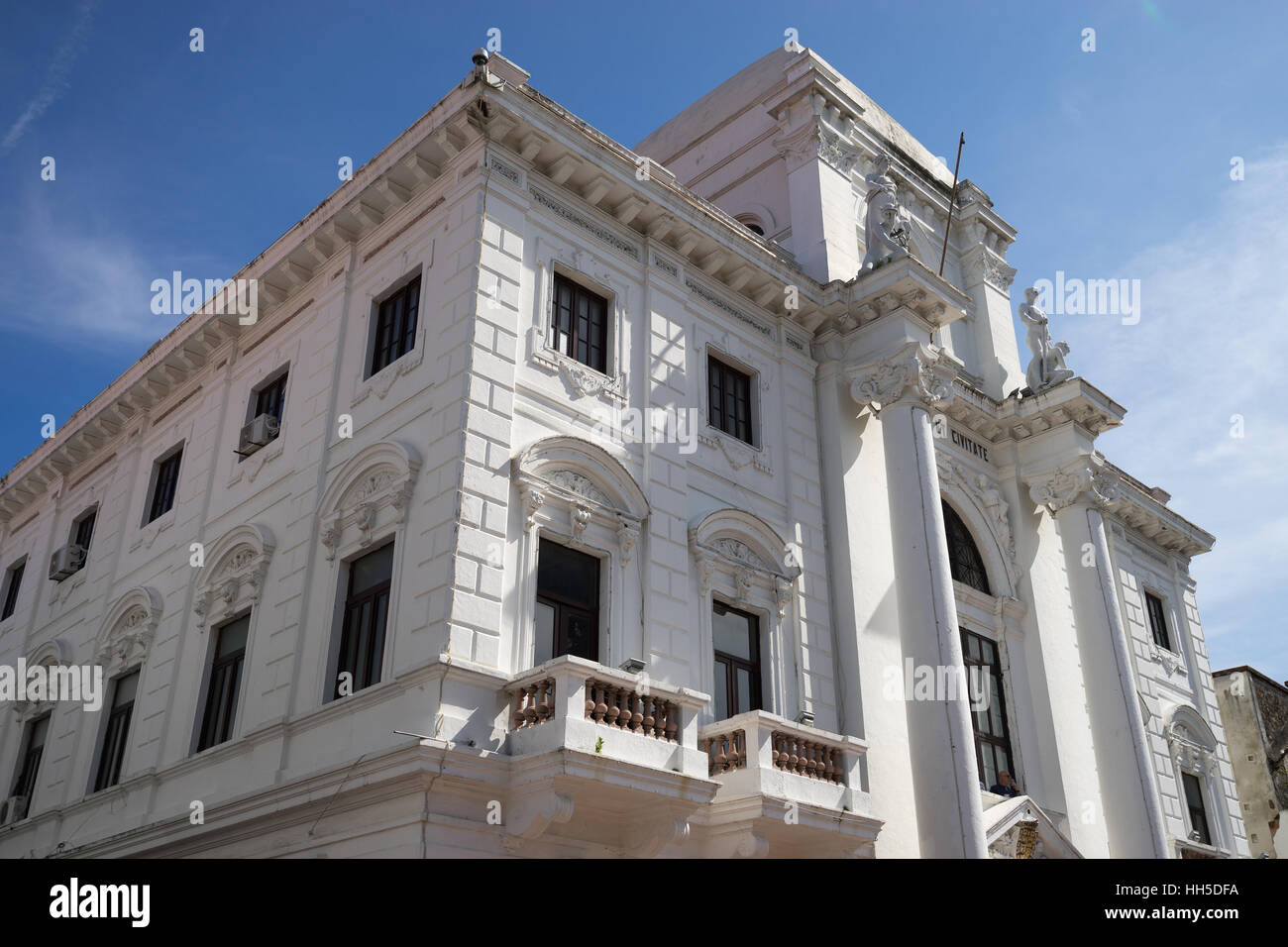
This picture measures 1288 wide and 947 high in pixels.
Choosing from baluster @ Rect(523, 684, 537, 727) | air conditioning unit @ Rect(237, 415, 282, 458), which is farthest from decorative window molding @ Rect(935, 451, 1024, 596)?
air conditioning unit @ Rect(237, 415, 282, 458)

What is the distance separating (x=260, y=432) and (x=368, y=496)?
3.72m

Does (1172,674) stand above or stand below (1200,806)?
above

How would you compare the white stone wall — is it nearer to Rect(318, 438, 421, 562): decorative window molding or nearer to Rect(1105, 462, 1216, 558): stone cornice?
Rect(1105, 462, 1216, 558): stone cornice

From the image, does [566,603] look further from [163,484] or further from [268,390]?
[163,484]

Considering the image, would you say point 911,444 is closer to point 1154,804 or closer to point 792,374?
point 792,374

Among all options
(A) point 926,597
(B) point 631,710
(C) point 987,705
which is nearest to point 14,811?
(B) point 631,710

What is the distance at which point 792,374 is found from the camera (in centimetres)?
1972

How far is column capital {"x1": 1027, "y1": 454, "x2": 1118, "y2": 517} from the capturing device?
74.6ft

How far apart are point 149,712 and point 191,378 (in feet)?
21.3

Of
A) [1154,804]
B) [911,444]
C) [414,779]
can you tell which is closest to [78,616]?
[414,779]

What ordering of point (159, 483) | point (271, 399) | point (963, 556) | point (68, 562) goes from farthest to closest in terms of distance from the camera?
point (68, 562) < point (963, 556) < point (159, 483) < point (271, 399)

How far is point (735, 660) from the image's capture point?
16.5m

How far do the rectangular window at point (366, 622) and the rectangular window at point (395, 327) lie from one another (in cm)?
312

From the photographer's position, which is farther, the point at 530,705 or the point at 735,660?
the point at 735,660
